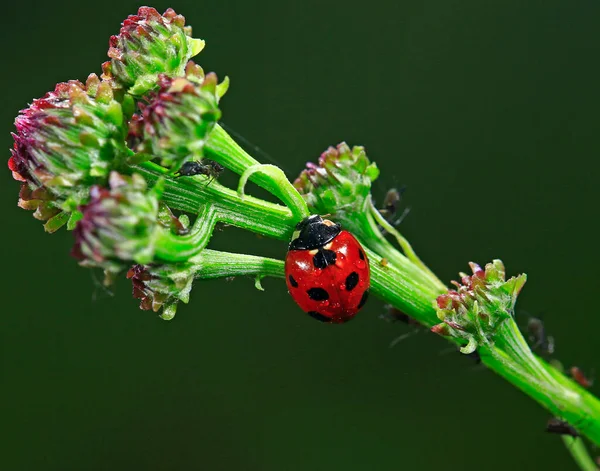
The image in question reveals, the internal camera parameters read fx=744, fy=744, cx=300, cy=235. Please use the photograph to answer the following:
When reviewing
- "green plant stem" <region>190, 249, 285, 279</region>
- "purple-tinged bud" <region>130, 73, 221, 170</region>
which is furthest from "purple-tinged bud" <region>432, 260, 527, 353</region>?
"purple-tinged bud" <region>130, 73, 221, 170</region>

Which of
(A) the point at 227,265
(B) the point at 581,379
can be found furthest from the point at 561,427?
(A) the point at 227,265

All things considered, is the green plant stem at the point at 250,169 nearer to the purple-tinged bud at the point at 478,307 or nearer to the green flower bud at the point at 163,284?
the green flower bud at the point at 163,284

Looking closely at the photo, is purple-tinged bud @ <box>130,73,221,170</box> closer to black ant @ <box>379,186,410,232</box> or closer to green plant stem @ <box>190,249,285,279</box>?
green plant stem @ <box>190,249,285,279</box>

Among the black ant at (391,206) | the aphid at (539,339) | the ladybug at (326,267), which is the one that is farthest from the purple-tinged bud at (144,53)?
the aphid at (539,339)

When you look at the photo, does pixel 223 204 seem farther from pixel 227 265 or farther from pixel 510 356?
pixel 510 356

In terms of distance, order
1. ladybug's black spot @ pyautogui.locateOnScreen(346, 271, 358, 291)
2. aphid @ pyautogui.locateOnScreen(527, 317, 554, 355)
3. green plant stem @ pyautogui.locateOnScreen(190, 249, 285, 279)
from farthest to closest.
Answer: aphid @ pyautogui.locateOnScreen(527, 317, 554, 355) < ladybug's black spot @ pyautogui.locateOnScreen(346, 271, 358, 291) < green plant stem @ pyautogui.locateOnScreen(190, 249, 285, 279)

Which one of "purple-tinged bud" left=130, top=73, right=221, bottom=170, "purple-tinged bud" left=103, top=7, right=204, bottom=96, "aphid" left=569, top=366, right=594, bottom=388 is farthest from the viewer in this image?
"aphid" left=569, top=366, right=594, bottom=388

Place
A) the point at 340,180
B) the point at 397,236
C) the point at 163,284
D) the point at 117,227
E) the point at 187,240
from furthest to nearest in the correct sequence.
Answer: the point at 397,236 → the point at 340,180 → the point at 163,284 → the point at 187,240 → the point at 117,227
